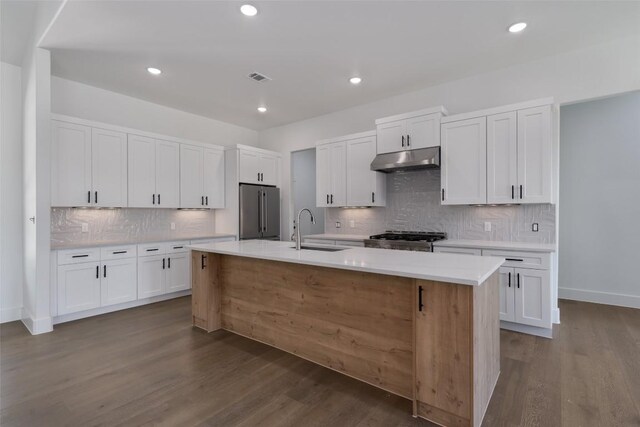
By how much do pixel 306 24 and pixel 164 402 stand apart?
326cm

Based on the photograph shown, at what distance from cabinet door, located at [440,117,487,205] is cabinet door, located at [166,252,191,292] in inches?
150

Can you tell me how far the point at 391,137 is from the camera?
4.33 metres

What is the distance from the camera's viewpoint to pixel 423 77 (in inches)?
161

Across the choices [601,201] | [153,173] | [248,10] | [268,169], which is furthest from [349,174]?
[601,201]

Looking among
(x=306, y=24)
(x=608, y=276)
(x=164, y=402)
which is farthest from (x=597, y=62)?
(x=164, y=402)

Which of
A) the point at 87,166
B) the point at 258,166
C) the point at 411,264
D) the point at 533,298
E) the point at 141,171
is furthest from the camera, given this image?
the point at 258,166

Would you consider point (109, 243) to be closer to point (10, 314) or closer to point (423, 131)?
point (10, 314)

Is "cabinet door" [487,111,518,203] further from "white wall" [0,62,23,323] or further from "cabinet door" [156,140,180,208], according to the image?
"white wall" [0,62,23,323]

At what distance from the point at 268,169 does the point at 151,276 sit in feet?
8.98

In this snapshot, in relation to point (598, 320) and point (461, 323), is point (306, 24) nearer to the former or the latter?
point (461, 323)

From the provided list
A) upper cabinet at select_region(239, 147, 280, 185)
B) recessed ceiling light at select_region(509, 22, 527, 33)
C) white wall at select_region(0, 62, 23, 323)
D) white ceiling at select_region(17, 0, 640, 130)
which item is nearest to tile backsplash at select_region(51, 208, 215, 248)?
white wall at select_region(0, 62, 23, 323)

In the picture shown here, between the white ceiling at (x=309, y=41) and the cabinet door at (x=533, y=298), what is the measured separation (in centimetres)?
239

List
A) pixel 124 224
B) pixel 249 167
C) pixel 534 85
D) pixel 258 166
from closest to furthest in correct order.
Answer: pixel 534 85 → pixel 124 224 → pixel 249 167 → pixel 258 166

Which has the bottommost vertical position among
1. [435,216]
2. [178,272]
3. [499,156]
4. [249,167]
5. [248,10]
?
[178,272]
